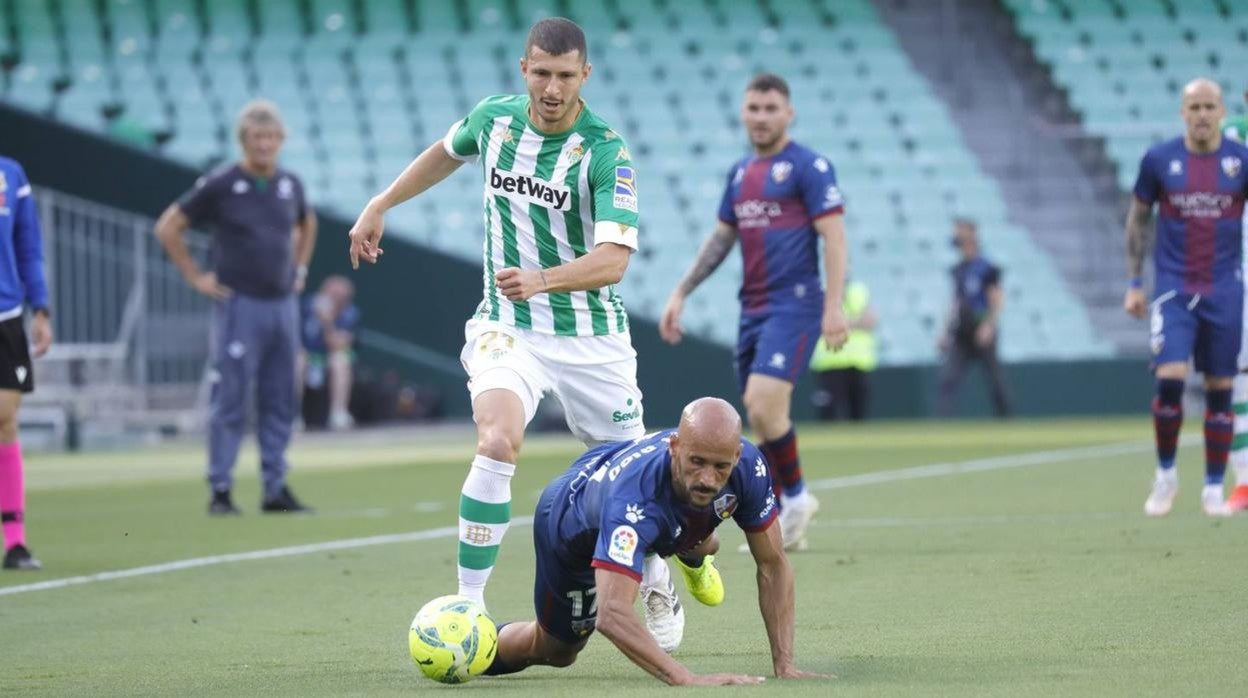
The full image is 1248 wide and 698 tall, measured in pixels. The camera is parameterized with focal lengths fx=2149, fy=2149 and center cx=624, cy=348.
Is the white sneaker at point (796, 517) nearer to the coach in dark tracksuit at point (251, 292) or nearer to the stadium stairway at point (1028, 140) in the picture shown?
the coach in dark tracksuit at point (251, 292)

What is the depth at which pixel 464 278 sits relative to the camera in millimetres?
24578

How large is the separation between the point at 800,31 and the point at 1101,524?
19.5 m

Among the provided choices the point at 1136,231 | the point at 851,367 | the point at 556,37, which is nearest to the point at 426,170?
the point at 556,37

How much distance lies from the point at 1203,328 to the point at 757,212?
254 cm

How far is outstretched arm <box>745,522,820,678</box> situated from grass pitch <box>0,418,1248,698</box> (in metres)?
0.19

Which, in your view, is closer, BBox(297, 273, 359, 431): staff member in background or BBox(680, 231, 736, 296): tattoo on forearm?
BBox(680, 231, 736, 296): tattoo on forearm

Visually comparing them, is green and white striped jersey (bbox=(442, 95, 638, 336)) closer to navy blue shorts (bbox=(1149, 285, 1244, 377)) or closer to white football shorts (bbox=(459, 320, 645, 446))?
Result: white football shorts (bbox=(459, 320, 645, 446))

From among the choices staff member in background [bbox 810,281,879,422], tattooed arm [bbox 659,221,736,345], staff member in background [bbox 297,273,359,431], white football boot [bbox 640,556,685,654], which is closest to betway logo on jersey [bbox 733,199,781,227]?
tattooed arm [bbox 659,221,736,345]

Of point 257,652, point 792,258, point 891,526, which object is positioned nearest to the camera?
point 257,652

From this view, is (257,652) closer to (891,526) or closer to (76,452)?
(891,526)

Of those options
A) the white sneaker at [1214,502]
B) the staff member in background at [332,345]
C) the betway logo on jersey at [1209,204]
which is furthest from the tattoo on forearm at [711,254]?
the staff member in background at [332,345]

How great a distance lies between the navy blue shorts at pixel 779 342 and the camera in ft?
33.1

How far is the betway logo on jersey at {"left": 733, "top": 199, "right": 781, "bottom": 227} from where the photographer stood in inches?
401

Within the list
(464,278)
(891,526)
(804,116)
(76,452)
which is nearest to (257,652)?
(891,526)
